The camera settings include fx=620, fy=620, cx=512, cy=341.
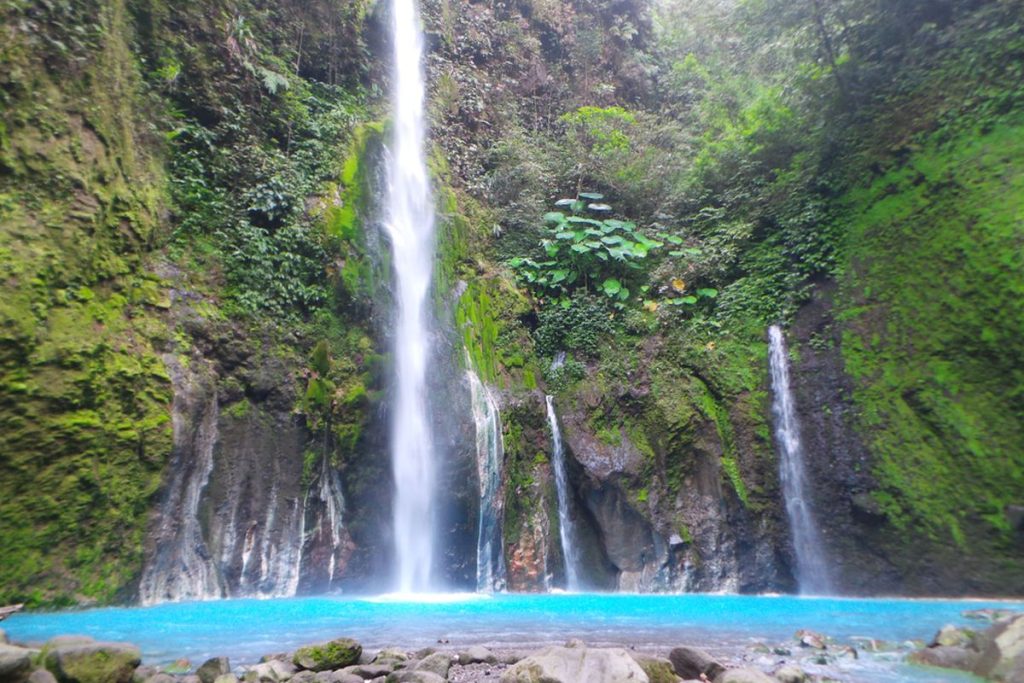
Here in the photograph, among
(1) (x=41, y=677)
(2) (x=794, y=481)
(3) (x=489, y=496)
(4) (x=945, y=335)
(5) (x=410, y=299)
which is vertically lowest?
(1) (x=41, y=677)

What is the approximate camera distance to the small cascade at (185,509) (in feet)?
26.6

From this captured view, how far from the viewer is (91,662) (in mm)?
3951

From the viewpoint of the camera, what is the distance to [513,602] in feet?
29.4

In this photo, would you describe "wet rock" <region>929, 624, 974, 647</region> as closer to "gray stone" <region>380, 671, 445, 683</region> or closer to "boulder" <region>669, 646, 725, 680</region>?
"boulder" <region>669, 646, 725, 680</region>

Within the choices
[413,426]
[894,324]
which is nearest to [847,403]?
[894,324]

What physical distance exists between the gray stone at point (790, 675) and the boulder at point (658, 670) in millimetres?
766

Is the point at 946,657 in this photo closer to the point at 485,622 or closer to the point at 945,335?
the point at 485,622

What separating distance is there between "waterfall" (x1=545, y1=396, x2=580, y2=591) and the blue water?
5.29ft

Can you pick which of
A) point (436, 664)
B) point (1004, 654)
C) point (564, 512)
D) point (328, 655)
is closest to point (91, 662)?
point (328, 655)

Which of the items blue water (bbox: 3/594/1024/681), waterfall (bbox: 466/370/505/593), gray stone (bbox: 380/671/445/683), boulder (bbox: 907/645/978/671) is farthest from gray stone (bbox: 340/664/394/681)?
waterfall (bbox: 466/370/505/593)

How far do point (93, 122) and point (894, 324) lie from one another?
12.8 meters

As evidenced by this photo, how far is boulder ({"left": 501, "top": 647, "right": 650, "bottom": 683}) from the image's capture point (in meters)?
3.83

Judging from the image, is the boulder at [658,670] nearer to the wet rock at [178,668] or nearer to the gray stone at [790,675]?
the gray stone at [790,675]

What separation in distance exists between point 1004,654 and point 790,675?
161 cm
